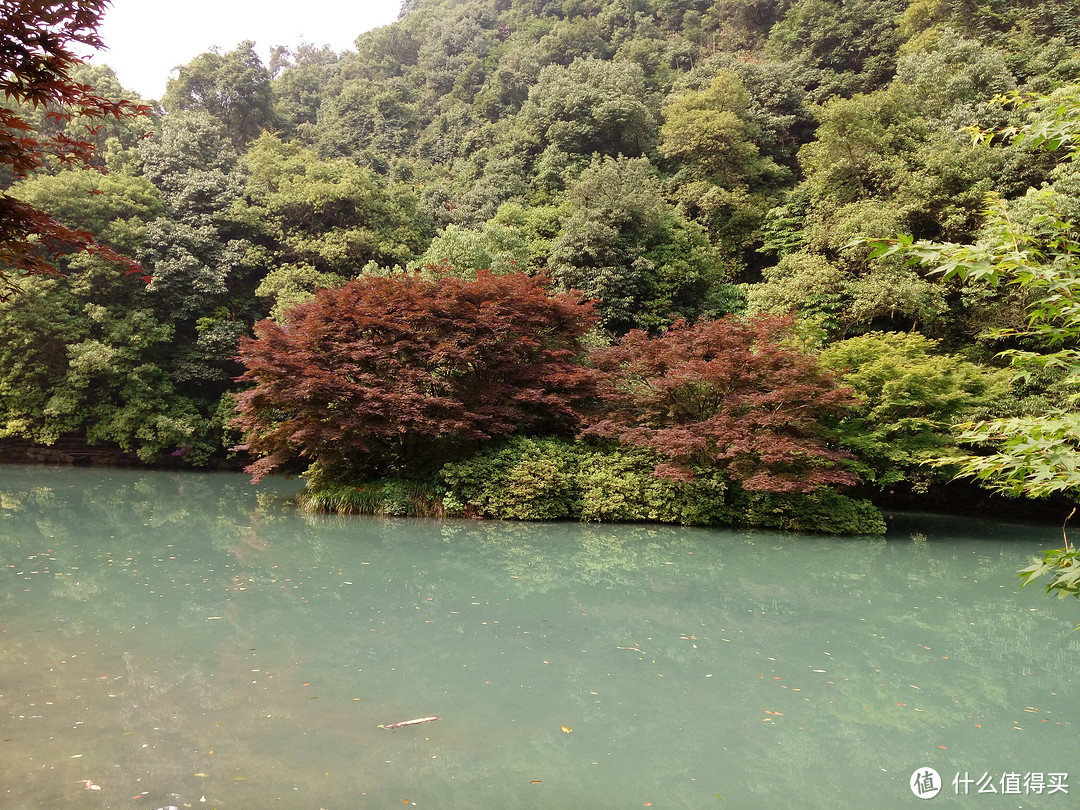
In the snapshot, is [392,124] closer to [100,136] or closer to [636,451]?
[100,136]

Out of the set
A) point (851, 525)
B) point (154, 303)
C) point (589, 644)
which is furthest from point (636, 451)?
point (154, 303)

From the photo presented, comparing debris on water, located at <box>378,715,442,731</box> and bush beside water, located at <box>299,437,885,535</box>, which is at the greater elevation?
bush beside water, located at <box>299,437,885,535</box>

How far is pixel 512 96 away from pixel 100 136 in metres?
14.8

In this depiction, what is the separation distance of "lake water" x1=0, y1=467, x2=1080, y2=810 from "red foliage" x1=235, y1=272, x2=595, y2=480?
2.75 m

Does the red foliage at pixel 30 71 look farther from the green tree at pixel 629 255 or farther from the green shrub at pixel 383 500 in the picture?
the green tree at pixel 629 255

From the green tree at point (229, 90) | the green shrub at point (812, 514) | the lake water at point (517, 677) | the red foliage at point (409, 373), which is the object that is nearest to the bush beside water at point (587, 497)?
the green shrub at point (812, 514)

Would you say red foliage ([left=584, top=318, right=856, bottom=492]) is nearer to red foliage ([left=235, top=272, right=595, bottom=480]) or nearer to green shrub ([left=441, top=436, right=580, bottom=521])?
green shrub ([left=441, top=436, right=580, bottom=521])

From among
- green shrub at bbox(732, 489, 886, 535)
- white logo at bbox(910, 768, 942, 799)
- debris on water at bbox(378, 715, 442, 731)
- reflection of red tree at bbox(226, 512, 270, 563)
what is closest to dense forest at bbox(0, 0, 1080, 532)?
green shrub at bbox(732, 489, 886, 535)

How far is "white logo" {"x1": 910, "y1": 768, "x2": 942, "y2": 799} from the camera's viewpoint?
9.11 ft

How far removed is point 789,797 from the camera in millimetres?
2699

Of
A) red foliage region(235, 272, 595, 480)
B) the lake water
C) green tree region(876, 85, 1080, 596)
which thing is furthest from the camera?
red foliage region(235, 272, 595, 480)

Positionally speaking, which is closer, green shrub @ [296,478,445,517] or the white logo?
the white logo

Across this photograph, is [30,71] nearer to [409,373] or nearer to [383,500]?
[409,373]

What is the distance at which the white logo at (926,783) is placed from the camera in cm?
278
